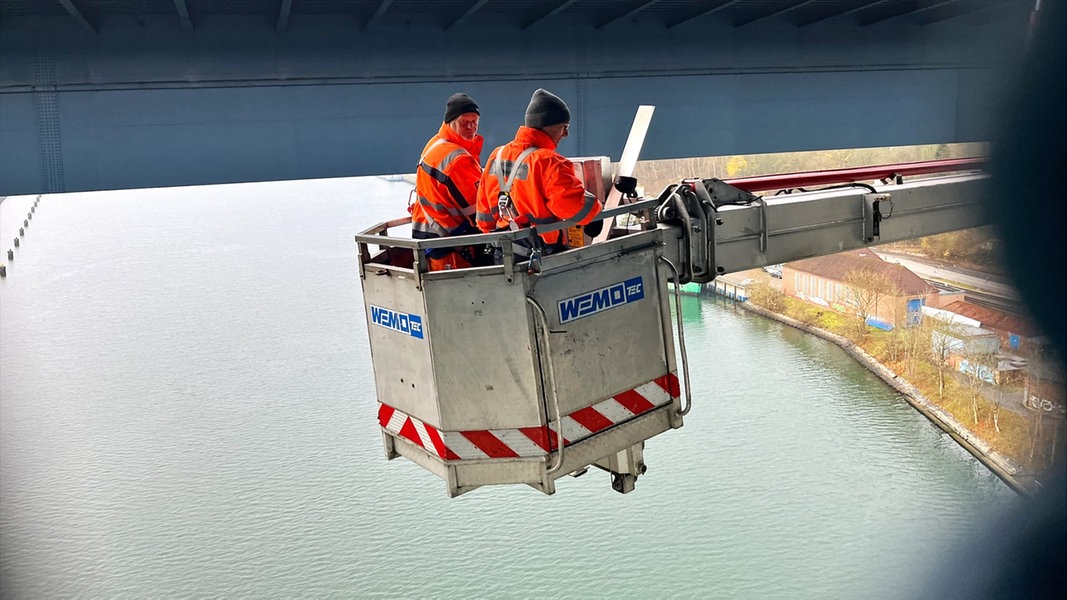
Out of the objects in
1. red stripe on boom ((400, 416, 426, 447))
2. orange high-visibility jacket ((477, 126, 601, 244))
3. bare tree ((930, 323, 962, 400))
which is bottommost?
bare tree ((930, 323, 962, 400))

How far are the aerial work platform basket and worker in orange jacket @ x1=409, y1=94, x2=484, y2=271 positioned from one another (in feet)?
1.55

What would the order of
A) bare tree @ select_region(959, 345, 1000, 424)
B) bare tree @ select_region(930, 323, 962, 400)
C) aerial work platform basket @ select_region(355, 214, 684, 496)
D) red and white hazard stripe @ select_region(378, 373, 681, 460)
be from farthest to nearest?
bare tree @ select_region(930, 323, 962, 400)
bare tree @ select_region(959, 345, 1000, 424)
red and white hazard stripe @ select_region(378, 373, 681, 460)
aerial work platform basket @ select_region(355, 214, 684, 496)

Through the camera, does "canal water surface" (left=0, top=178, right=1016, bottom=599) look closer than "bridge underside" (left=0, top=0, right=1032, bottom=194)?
No

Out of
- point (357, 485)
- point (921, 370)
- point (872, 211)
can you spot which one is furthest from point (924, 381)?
point (872, 211)

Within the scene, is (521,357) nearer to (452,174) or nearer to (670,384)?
(670,384)

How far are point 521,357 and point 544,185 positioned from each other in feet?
2.58

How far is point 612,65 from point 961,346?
30427 mm

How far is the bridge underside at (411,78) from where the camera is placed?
810cm

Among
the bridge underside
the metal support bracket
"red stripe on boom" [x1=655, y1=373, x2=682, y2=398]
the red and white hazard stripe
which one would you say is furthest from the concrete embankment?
the red and white hazard stripe

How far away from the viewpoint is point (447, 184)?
4.36 metres

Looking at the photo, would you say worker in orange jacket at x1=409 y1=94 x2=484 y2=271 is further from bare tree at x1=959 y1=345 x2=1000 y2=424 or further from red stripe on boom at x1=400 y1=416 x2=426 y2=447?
bare tree at x1=959 y1=345 x2=1000 y2=424

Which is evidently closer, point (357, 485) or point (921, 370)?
point (357, 485)

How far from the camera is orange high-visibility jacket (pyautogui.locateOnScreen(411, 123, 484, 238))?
4344 mm

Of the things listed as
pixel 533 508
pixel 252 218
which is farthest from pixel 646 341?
pixel 252 218
